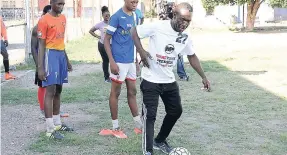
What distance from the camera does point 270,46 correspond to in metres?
19.5

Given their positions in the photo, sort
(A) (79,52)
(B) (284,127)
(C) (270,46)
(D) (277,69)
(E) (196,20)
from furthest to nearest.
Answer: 1. (E) (196,20)
2. (C) (270,46)
3. (A) (79,52)
4. (D) (277,69)
5. (B) (284,127)

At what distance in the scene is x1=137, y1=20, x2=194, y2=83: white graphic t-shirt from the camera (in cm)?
526

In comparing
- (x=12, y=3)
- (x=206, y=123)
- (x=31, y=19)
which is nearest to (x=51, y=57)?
(x=206, y=123)

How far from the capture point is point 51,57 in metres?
6.14

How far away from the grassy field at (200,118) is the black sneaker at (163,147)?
0.65ft

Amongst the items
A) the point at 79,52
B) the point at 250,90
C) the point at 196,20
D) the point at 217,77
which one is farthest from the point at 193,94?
the point at 196,20

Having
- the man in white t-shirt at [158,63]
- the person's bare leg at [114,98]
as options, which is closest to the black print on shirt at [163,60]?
the man in white t-shirt at [158,63]

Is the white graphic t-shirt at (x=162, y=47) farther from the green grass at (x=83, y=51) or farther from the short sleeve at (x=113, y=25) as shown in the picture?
the green grass at (x=83, y=51)

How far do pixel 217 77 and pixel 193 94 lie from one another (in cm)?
234

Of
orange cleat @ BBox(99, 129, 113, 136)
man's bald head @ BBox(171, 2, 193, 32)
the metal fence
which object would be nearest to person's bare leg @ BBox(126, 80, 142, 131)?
orange cleat @ BBox(99, 129, 113, 136)

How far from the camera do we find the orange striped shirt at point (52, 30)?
603cm

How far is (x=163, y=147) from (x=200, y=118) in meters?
1.84

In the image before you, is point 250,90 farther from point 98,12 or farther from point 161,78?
point 98,12

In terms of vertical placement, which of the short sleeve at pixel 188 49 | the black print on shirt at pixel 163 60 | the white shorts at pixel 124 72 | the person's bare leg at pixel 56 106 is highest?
the short sleeve at pixel 188 49
